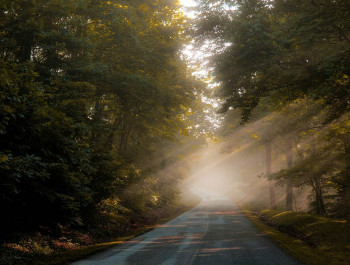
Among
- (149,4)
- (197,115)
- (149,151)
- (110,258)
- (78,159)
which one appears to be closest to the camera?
(110,258)

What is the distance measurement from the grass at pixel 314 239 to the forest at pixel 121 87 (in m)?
2.92

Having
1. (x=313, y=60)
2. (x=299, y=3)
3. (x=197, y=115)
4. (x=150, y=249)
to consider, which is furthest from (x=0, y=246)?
(x=197, y=115)

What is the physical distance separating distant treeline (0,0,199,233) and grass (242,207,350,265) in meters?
8.14

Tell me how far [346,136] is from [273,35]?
9.37 metres

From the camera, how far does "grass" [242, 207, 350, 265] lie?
8531mm

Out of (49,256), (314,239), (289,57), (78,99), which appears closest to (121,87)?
(78,99)

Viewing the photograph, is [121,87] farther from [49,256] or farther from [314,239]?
[314,239]

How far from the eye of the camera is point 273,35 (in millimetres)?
9531

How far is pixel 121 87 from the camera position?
48.4ft

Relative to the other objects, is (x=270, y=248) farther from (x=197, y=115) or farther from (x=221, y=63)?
(x=197, y=115)

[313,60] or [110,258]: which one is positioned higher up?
[313,60]

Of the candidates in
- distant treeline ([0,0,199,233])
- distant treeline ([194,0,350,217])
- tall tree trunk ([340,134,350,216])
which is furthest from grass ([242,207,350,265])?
distant treeline ([0,0,199,233])

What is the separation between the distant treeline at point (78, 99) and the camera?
7367 millimetres

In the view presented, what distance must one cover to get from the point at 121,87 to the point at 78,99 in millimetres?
4552
